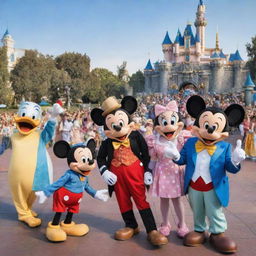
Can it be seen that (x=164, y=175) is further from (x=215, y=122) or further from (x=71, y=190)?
(x=71, y=190)

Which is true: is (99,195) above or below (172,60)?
below

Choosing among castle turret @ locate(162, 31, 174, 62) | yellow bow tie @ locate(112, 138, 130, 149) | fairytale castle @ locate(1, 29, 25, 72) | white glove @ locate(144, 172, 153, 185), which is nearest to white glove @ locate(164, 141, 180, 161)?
white glove @ locate(144, 172, 153, 185)

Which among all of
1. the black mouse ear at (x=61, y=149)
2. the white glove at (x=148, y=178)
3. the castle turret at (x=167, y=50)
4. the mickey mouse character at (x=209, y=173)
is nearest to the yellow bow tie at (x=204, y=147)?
the mickey mouse character at (x=209, y=173)

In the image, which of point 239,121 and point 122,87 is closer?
point 239,121

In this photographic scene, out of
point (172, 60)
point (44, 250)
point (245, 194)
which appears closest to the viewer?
point (44, 250)

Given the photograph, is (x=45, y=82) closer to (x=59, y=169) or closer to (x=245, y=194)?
(x=59, y=169)

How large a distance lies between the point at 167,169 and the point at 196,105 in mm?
757

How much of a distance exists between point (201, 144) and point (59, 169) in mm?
4516

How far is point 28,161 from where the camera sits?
12.3ft

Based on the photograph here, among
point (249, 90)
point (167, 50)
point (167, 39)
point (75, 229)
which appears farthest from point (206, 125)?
point (167, 39)

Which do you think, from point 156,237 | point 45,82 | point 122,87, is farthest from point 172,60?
point 156,237

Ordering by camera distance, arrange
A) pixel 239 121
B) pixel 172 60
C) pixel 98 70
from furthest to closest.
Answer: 1. pixel 98 70
2. pixel 172 60
3. pixel 239 121

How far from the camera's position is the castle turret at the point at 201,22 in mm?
57188

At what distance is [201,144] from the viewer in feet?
10.6
